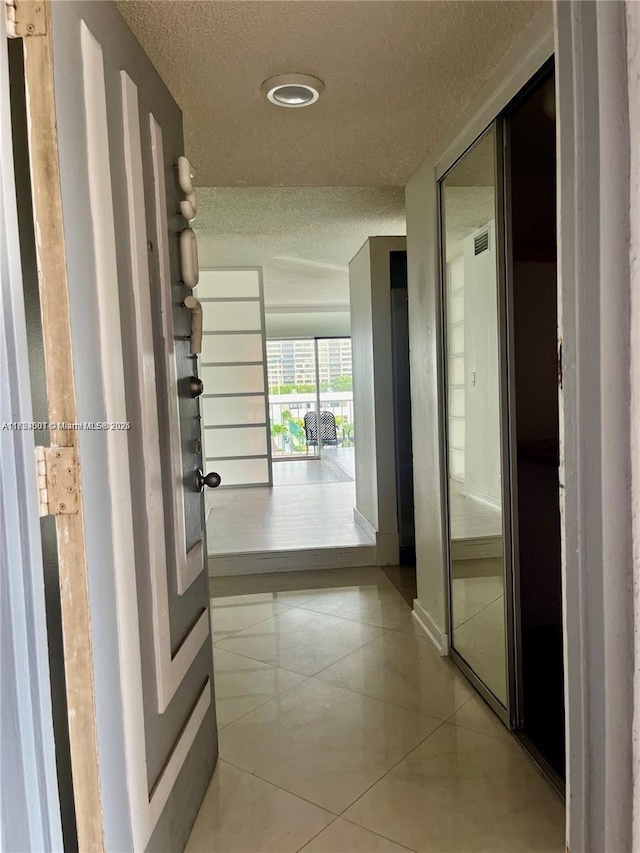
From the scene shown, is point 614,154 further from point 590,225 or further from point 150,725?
point 150,725

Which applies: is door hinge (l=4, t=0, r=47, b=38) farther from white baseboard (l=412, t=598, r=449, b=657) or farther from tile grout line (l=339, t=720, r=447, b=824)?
white baseboard (l=412, t=598, r=449, b=657)

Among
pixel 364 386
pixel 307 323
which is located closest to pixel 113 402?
pixel 364 386

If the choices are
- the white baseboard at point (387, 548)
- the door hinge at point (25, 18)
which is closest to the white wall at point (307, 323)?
the white baseboard at point (387, 548)

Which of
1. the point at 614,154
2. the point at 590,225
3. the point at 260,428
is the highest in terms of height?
the point at 614,154

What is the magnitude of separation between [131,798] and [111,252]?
1119mm

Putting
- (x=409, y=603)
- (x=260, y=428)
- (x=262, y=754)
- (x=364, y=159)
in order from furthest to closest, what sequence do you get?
(x=260, y=428)
(x=409, y=603)
(x=364, y=159)
(x=262, y=754)

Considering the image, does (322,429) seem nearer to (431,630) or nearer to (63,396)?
(431,630)

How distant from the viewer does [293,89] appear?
5.73 feet

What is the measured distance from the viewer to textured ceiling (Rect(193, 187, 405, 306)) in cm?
344

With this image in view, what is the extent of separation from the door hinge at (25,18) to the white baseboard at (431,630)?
A: 248 centimetres

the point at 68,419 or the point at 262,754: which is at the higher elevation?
the point at 68,419

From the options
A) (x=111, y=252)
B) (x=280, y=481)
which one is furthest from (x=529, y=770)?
(x=280, y=481)

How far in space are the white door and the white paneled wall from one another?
4.64m

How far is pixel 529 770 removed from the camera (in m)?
1.75
